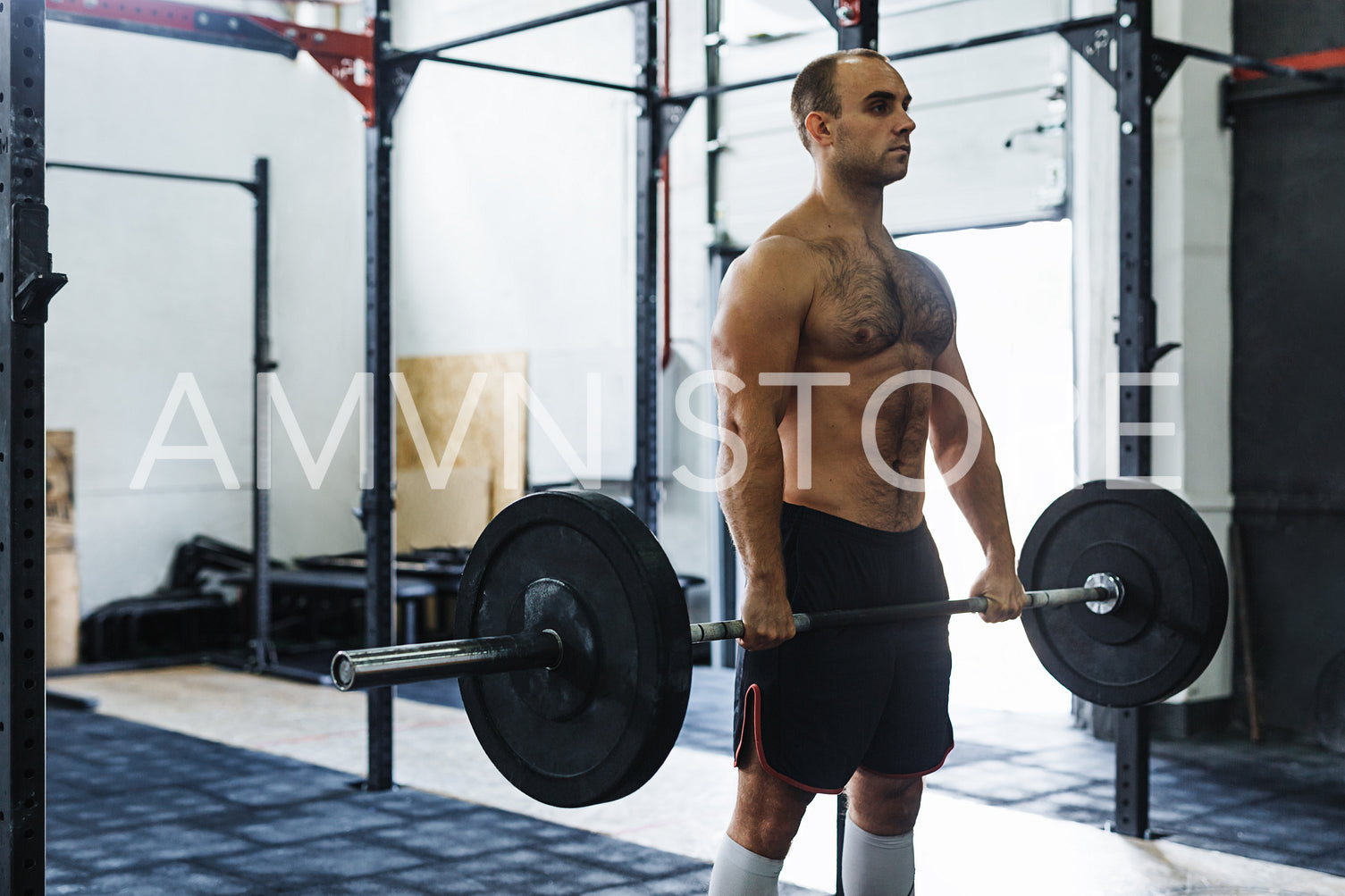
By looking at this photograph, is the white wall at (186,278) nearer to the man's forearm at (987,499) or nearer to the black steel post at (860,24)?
the black steel post at (860,24)

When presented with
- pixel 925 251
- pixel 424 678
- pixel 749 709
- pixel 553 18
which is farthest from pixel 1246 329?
pixel 424 678

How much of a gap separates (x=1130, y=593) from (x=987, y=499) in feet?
1.51

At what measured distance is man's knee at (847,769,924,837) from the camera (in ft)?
7.37

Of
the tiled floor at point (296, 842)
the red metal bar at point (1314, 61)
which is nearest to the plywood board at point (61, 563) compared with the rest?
the tiled floor at point (296, 842)

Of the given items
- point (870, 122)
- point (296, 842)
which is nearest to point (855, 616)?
point (870, 122)

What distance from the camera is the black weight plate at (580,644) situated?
1.75 metres

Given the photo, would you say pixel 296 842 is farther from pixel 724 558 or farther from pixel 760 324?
pixel 724 558

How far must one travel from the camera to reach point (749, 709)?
210 cm

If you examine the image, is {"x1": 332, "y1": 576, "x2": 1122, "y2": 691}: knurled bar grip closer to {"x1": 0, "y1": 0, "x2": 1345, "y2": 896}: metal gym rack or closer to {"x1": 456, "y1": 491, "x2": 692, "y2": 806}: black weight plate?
{"x1": 456, "y1": 491, "x2": 692, "y2": 806}: black weight plate

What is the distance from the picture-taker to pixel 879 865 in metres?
2.27

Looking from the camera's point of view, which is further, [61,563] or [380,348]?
[61,563]

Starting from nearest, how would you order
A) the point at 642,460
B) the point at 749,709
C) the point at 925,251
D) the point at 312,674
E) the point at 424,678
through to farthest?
the point at 424,678
the point at 749,709
the point at 642,460
the point at 925,251
the point at 312,674

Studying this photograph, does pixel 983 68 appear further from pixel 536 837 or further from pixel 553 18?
pixel 536 837

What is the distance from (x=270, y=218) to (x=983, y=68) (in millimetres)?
4126
